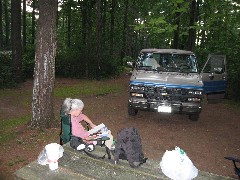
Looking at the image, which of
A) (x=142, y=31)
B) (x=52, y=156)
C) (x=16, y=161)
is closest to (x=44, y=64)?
(x=16, y=161)

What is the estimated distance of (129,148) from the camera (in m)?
4.44

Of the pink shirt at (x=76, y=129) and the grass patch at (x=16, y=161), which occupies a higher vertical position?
the pink shirt at (x=76, y=129)

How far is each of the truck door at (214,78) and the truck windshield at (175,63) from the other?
2.62 m

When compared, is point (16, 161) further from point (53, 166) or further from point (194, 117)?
point (194, 117)

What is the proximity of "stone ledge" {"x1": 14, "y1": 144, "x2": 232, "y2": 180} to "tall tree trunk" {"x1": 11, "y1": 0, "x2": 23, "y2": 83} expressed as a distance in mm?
11765

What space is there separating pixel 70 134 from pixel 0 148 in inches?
91.2

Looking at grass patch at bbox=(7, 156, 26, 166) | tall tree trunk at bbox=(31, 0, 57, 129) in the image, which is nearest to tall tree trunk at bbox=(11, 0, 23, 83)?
tall tree trunk at bbox=(31, 0, 57, 129)

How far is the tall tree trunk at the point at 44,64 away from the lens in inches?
285

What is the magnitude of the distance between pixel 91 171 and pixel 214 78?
9014 mm

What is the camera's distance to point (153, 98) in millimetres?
8445

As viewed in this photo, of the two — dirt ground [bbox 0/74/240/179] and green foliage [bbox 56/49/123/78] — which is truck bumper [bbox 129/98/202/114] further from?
green foliage [bbox 56/49/123/78]

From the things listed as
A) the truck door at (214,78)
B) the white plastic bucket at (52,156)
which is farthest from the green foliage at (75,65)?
Result: the white plastic bucket at (52,156)

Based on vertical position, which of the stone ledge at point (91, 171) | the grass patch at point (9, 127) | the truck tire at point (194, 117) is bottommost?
the grass patch at point (9, 127)

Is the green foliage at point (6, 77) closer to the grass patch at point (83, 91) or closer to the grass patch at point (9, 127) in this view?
the grass patch at point (83, 91)
